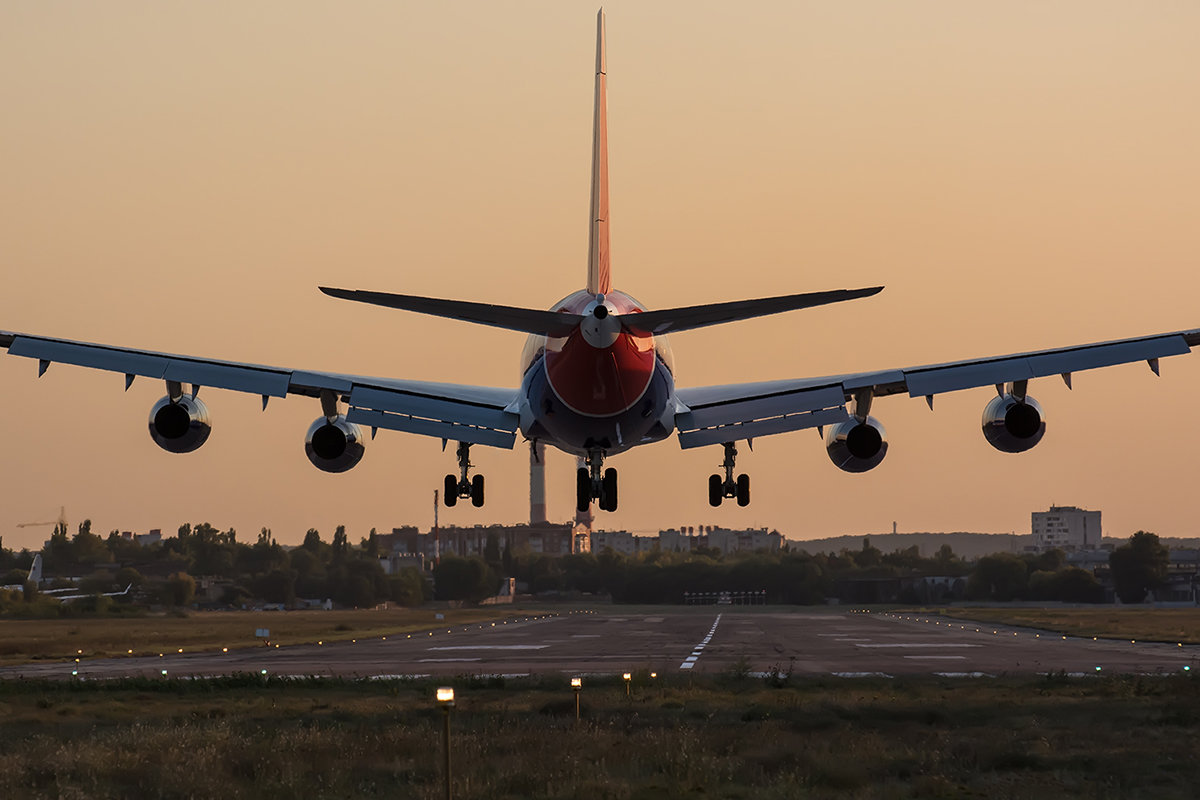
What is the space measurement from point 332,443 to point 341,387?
275 centimetres

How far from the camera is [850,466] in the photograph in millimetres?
40375

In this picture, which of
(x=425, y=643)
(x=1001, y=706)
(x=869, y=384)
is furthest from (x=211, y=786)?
(x=425, y=643)

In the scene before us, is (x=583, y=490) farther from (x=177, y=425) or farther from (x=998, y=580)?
(x=998, y=580)

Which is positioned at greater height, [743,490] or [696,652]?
[743,490]

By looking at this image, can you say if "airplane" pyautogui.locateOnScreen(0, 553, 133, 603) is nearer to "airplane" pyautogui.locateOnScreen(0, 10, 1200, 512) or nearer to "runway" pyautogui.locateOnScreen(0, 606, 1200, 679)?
"runway" pyautogui.locateOnScreen(0, 606, 1200, 679)

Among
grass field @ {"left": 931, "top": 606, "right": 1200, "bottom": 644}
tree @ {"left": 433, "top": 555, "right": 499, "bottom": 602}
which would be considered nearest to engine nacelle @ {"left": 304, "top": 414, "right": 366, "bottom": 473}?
grass field @ {"left": 931, "top": 606, "right": 1200, "bottom": 644}

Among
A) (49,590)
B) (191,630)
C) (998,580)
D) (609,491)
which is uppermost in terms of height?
(609,491)

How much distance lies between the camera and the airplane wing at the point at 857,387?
3559 centimetres

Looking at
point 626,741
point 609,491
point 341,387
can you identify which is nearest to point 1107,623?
point 626,741

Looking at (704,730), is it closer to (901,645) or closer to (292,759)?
(292,759)

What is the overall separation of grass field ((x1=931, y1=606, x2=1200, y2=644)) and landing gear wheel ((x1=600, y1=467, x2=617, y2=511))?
69.9 m

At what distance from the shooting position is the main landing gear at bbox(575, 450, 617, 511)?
118ft

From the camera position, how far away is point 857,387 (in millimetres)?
37250

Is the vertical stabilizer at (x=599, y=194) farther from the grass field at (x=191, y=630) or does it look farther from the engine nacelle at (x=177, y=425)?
the grass field at (x=191, y=630)
